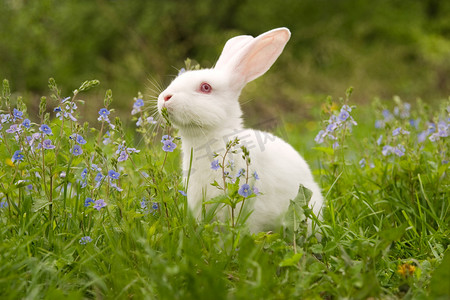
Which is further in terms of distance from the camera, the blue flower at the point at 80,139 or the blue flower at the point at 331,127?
the blue flower at the point at 331,127

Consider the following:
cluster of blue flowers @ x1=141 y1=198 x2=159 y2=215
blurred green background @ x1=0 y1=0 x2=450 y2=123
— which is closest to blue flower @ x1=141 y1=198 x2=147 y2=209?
cluster of blue flowers @ x1=141 y1=198 x2=159 y2=215

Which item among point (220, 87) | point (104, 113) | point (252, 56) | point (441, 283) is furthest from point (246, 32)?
point (441, 283)

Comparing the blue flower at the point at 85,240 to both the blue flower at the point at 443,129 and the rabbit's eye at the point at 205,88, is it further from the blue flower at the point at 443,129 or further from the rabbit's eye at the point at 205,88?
the blue flower at the point at 443,129

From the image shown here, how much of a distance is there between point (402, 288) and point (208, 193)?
1.18m

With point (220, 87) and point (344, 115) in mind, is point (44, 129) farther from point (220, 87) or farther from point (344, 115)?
point (344, 115)

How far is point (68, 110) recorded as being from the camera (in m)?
2.83

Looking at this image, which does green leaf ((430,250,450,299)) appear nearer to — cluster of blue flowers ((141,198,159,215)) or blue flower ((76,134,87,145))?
cluster of blue flowers ((141,198,159,215))

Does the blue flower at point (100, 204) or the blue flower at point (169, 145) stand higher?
the blue flower at point (169, 145)

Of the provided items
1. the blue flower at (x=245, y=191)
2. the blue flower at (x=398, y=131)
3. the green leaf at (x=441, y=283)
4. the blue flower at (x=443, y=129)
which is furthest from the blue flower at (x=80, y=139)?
the blue flower at (x=443, y=129)

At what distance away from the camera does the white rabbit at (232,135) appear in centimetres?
308

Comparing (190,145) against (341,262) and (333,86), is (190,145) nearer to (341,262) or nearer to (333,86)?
(341,262)

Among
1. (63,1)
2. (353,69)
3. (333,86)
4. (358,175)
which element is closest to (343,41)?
(353,69)

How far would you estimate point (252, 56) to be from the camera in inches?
139

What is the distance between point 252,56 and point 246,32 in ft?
29.5
